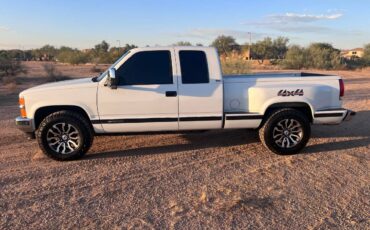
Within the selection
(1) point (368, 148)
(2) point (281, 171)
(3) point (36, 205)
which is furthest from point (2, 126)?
(1) point (368, 148)

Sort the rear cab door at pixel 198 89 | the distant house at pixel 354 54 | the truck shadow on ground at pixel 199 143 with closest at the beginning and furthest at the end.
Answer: the rear cab door at pixel 198 89
the truck shadow on ground at pixel 199 143
the distant house at pixel 354 54

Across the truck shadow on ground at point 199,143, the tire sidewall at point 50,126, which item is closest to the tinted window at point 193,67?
the truck shadow on ground at point 199,143

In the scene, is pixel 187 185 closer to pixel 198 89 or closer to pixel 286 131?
pixel 198 89

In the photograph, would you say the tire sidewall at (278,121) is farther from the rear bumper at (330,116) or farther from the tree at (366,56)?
the tree at (366,56)

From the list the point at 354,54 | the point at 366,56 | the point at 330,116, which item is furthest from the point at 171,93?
the point at 354,54

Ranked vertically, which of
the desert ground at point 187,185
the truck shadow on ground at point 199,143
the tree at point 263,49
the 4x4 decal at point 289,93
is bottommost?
the desert ground at point 187,185

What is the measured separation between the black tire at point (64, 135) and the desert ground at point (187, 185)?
0.62 feet

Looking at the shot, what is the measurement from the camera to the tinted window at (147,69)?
668 centimetres

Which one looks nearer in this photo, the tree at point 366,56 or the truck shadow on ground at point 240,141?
the truck shadow on ground at point 240,141

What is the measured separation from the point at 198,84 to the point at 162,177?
6.07 feet

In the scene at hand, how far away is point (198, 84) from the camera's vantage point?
681cm

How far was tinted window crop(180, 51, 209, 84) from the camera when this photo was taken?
6.81 meters

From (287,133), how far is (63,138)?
399 centimetres

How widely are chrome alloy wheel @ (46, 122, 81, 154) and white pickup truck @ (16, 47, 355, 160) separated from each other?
2 cm
